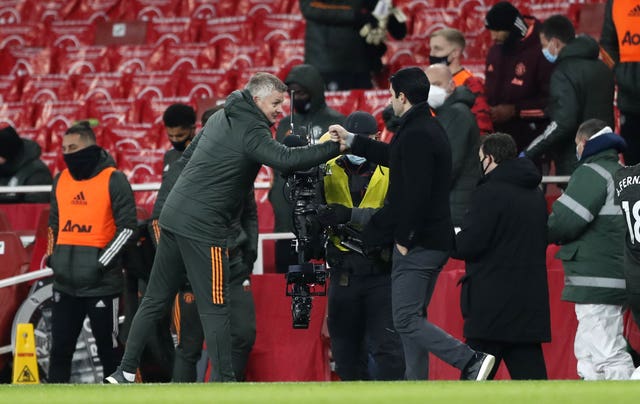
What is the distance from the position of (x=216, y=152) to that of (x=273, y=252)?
2723 millimetres

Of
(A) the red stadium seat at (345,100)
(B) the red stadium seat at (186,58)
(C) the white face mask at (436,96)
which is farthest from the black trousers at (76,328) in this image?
(B) the red stadium seat at (186,58)

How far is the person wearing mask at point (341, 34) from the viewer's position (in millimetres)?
12383

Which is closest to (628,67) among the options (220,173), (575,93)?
(575,93)

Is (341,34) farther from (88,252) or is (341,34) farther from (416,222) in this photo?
(416,222)

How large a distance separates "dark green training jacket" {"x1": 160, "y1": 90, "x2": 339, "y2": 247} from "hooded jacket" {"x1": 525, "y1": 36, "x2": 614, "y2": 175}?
2710 mm

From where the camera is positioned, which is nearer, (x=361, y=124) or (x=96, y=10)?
(x=361, y=124)

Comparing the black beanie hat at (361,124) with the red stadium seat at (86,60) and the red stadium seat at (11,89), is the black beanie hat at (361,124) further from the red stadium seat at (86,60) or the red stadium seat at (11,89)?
the red stadium seat at (11,89)

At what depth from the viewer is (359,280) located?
8.51 meters

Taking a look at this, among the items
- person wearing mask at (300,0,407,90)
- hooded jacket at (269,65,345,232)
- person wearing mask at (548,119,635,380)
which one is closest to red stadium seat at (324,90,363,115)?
person wearing mask at (300,0,407,90)

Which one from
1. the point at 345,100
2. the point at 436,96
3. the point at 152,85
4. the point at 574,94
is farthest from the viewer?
the point at 152,85

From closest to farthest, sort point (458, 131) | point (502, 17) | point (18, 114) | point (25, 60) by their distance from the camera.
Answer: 1. point (458, 131)
2. point (502, 17)
3. point (18, 114)
4. point (25, 60)

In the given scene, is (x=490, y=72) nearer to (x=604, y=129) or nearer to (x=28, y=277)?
(x=604, y=129)

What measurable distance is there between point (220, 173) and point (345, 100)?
4226mm

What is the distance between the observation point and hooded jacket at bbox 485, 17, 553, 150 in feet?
35.1
